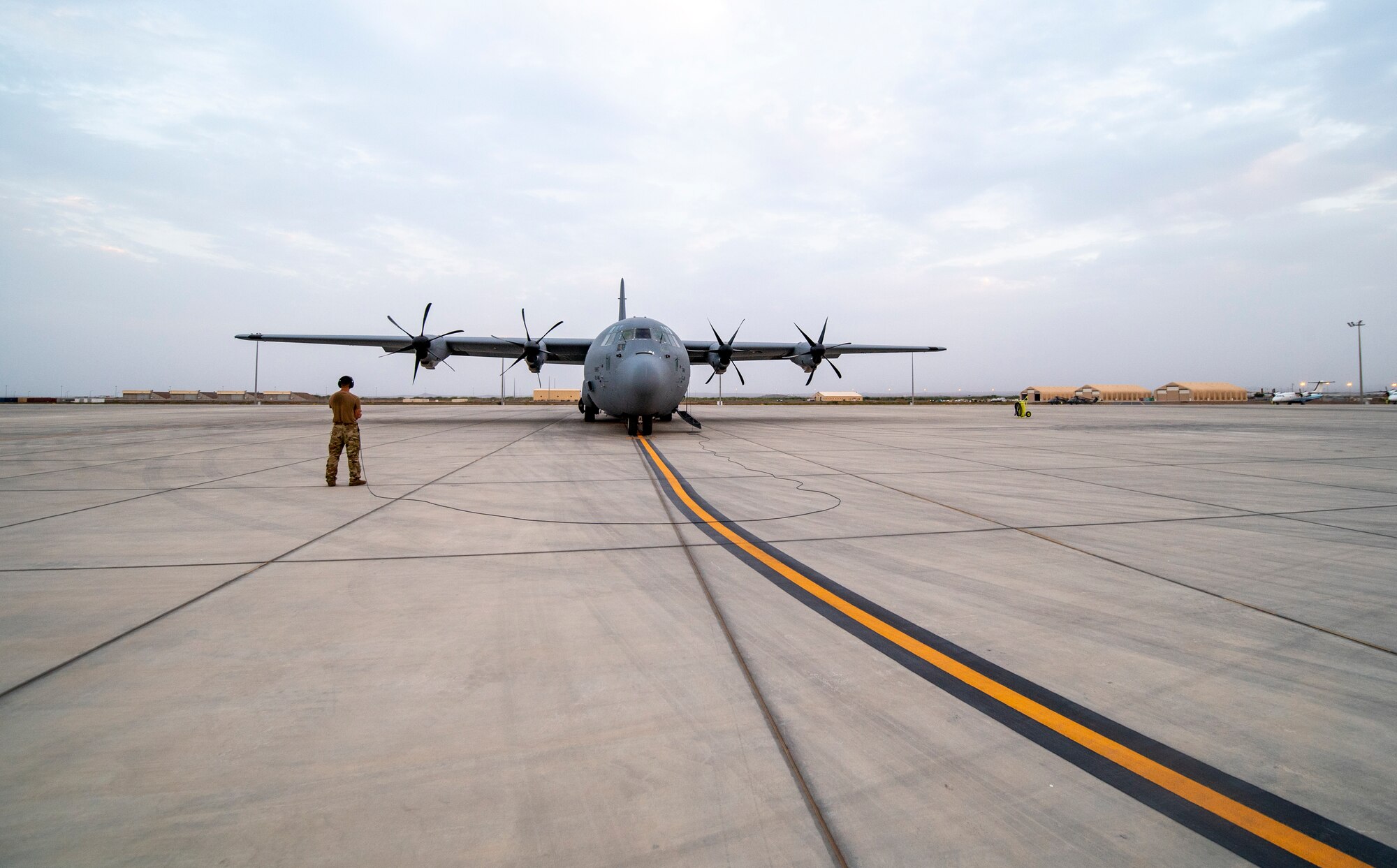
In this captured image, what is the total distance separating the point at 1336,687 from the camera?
2920 millimetres

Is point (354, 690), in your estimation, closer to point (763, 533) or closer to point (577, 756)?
point (577, 756)

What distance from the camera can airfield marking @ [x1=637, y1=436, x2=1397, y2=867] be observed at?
1893 millimetres

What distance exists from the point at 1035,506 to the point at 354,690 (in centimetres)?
749

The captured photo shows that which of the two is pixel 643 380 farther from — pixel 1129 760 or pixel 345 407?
pixel 1129 760

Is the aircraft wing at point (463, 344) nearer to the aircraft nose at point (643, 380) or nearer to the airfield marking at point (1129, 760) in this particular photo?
the aircraft nose at point (643, 380)

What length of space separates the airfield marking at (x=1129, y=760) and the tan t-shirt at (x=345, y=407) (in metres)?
7.90

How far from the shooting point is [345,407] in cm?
892

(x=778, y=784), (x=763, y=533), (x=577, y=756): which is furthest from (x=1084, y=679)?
(x=763, y=533)

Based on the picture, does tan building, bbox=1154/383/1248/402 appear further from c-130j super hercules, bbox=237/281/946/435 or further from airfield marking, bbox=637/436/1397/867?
airfield marking, bbox=637/436/1397/867

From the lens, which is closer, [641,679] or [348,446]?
[641,679]

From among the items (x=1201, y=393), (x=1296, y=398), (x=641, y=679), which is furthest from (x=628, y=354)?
(x=1201, y=393)

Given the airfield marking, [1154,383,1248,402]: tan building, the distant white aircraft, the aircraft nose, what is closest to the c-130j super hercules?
the aircraft nose

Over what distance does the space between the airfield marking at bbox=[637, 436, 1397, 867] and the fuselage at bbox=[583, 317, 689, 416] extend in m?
12.6

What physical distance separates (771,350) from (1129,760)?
1085 inches
